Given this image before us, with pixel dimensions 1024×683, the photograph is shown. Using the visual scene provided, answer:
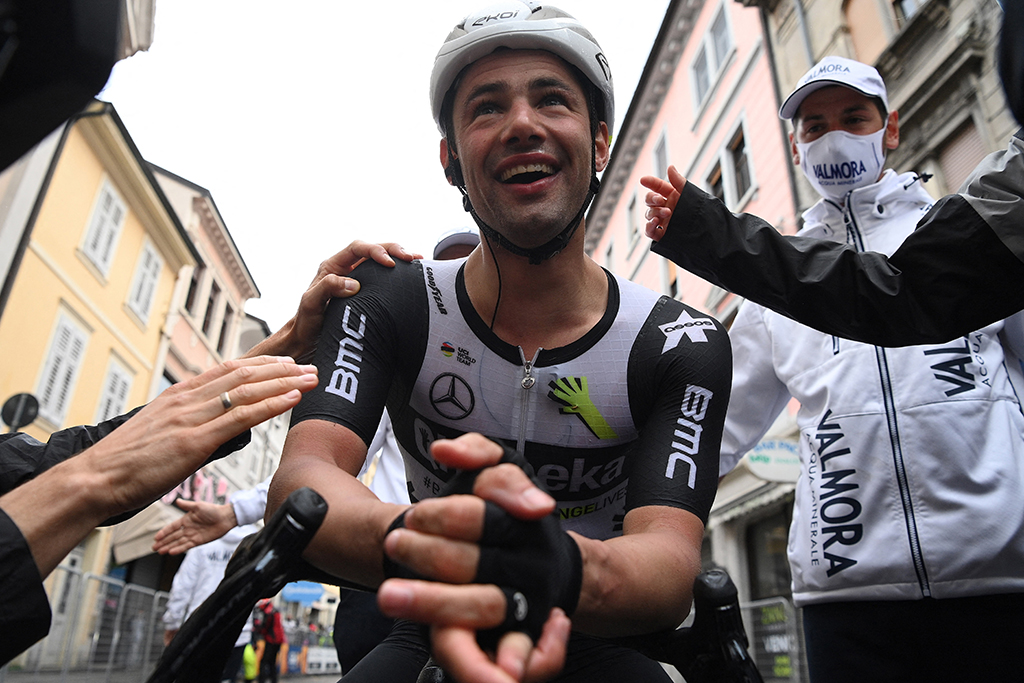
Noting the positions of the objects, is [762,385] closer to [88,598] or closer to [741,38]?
[88,598]

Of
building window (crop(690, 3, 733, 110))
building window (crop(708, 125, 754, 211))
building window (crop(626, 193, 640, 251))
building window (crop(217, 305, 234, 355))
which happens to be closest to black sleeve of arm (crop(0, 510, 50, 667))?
building window (crop(708, 125, 754, 211))

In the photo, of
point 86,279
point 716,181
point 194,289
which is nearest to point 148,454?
point 716,181

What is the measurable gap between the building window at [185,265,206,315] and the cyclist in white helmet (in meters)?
26.0

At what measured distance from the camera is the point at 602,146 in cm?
267

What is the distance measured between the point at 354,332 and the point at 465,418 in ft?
1.36

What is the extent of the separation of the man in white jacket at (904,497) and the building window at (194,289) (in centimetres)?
2631

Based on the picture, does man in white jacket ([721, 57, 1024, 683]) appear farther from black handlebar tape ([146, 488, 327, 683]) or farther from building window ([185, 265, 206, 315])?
building window ([185, 265, 206, 315])

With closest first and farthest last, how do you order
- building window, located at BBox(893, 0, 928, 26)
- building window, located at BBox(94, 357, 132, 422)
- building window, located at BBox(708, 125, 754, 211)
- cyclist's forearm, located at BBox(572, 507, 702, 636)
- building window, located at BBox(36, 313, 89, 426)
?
1. cyclist's forearm, located at BBox(572, 507, 702, 636)
2. building window, located at BBox(893, 0, 928, 26)
3. building window, located at BBox(36, 313, 89, 426)
4. building window, located at BBox(708, 125, 754, 211)
5. building window, located at BBox(94, 357, 132, 422)

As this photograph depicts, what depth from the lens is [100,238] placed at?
18.3m

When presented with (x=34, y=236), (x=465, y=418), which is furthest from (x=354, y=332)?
(x=34, y=236)

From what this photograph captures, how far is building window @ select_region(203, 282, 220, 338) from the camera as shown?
27859 mm

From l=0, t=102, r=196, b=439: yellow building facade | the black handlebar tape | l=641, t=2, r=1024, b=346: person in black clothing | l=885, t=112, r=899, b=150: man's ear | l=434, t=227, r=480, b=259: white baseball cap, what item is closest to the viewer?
the black handlebar tape

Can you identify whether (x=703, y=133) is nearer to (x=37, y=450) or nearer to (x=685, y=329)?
(x=685, y=329)

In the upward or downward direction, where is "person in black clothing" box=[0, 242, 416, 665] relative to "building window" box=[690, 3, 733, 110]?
downward
